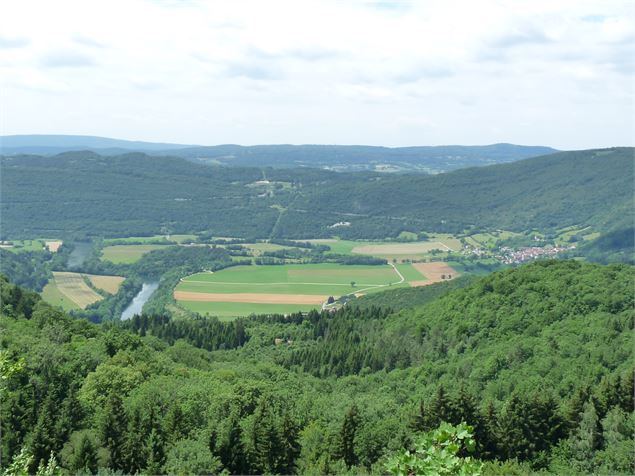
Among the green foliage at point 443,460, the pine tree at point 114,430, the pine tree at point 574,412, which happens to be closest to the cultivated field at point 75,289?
the pine tree at point 114,430

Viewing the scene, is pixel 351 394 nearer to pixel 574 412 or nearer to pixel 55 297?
pixel 574 412

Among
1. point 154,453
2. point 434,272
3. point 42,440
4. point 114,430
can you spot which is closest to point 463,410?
point 154,453

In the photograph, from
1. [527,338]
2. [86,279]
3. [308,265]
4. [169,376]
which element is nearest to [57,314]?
[169,376]

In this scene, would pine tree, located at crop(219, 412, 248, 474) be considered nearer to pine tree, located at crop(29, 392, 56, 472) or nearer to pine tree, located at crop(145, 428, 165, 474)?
pine tree, located at crop(145, 428, 165, 474)

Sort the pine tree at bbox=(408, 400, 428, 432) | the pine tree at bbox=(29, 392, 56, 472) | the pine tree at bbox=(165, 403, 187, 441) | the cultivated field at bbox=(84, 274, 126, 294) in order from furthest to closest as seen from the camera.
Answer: the cultivated field at bbox=(84, 274, 126, 294) → the pine tree at bbox=(408, 400, 428, 432) → the pine tree at bbox=(165, 403, 187, 441) → the pine tree at bbox=(29, 392, 56, 472)

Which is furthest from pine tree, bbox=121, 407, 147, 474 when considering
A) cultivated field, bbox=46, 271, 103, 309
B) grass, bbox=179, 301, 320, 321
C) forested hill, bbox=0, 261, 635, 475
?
cultivated field, bbox=46, 271, 103, 309

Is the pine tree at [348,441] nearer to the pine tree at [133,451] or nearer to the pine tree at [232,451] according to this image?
the pine tree at [232,451]
